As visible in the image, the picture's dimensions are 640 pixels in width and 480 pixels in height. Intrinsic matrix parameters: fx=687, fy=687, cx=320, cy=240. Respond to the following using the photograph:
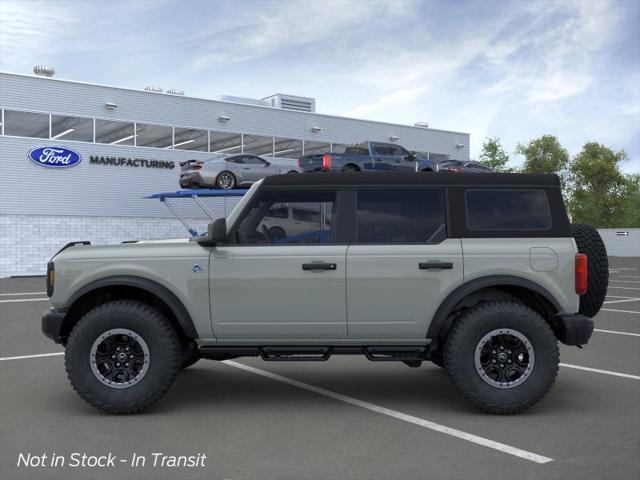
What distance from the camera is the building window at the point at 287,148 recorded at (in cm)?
3559

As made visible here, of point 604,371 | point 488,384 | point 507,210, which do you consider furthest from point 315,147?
point 488,384

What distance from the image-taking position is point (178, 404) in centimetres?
602

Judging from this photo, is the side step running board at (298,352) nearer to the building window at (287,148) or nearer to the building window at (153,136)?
the building window at (153,136)

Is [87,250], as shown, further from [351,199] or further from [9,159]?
[9,159]

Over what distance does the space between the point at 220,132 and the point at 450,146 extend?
15.7 m

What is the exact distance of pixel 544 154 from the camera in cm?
7756

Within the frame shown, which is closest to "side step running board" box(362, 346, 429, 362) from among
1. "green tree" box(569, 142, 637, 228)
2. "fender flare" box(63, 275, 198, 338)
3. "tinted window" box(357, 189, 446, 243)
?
"tinted window" box(357, 189, 446, 243)

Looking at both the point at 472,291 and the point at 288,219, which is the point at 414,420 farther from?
the point at 288,219

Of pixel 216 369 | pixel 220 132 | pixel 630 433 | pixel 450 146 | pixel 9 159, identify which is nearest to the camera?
pixel 630 433

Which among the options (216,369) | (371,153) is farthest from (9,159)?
(216,369)

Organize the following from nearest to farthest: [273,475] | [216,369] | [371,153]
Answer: [273,475]
[216,369]
[371,153]

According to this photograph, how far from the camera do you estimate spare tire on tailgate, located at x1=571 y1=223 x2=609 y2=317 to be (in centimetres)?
597

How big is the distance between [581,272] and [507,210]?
785 mm

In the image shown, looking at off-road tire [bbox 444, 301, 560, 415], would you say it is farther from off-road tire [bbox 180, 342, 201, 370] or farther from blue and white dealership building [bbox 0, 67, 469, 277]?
blue and white dealership building [bbox 0, 67, 469, 277]
